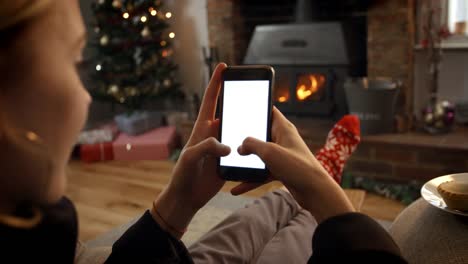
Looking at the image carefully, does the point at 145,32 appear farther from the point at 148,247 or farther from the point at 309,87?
the point at 148,247

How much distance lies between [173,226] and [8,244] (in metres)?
0.36

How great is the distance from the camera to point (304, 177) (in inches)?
25.8

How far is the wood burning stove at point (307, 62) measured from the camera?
2617mm

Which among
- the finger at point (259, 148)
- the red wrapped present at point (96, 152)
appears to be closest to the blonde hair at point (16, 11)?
the finger at point (259, 148)

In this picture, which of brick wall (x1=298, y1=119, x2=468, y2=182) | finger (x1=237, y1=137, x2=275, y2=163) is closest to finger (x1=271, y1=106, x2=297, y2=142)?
Result: finger (x1=237, y1=137, x2=275, y2=163)

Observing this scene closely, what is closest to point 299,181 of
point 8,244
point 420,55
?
point 8,244

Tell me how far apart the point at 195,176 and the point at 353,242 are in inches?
13.3

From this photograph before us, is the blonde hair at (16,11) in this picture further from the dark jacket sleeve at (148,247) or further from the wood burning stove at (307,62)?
the wood burning stove at (307,62)

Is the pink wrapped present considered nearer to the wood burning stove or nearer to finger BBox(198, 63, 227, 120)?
the wood burning stove

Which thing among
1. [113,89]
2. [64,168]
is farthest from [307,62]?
[64,168]

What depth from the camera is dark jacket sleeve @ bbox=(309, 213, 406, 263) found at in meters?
0.55

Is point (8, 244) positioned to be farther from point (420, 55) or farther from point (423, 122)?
point (420, 55)

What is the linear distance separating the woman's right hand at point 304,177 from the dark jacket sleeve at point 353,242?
0.10 ft

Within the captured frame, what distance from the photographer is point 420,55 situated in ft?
8.59
